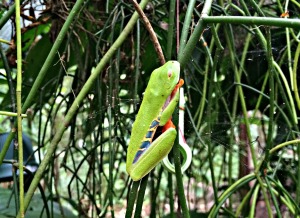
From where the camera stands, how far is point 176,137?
1.54ft

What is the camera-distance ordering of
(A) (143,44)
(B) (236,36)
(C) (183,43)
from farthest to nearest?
(B) (236,36) → (A) (143,44) → (C) (183,43)

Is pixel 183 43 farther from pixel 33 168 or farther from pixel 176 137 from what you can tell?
pixel 33 168

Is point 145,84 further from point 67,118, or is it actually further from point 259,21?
point 259,21

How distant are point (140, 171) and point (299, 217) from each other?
374mm

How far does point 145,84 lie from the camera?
3.68ft

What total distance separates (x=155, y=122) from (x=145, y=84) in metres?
0.65

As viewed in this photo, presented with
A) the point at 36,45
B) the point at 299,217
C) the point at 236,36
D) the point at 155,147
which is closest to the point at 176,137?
the point at 155,147

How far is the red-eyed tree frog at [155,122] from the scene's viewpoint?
462 mm

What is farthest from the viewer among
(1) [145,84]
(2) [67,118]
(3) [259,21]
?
(1) [145,84]

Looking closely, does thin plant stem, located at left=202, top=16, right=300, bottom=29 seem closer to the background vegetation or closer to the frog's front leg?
the background vegetation

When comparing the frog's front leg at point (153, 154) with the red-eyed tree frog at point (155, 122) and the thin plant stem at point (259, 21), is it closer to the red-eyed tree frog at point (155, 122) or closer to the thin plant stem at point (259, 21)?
the red-eyed tree frog at point (155, 122)

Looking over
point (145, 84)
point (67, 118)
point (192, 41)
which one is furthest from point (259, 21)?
point (145, 84)

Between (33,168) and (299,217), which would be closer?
(299,217)

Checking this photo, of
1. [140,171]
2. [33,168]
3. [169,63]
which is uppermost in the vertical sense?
[169,63]
